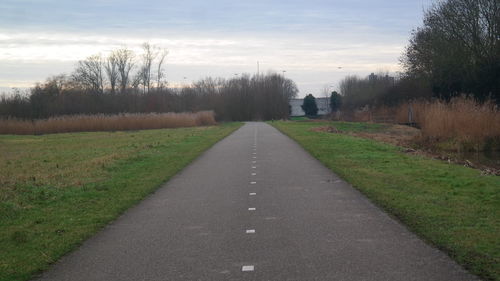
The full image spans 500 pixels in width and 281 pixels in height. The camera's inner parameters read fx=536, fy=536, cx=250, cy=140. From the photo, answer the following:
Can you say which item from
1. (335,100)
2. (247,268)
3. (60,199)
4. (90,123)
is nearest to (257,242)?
(247,268)

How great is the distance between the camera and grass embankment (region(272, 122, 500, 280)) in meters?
6.77

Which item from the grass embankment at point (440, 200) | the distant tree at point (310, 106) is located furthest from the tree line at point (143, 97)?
the grass embankment at point (440, 200)

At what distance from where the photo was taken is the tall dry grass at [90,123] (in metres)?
54.5

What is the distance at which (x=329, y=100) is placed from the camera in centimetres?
12788

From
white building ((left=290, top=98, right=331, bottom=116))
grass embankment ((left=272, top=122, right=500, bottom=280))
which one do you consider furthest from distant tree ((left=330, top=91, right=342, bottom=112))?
grass embankment ((left=272, top=122, right=500, bottom=280))

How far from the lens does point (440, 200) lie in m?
10.3

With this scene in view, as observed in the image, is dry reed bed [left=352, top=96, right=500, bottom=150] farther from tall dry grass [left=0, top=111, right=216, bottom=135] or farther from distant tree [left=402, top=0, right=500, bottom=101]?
tall dry grass [left=0, top=111, right=216, bottom=135]

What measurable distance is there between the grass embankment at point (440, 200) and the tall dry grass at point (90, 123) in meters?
41.9

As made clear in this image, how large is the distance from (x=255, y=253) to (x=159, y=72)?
97499 mm

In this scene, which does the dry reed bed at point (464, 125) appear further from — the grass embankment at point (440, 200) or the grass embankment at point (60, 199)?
the grass embankment at point (60, 199)

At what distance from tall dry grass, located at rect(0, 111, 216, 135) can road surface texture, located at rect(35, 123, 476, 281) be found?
46063 millimetres

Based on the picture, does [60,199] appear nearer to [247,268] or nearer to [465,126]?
[247,268]

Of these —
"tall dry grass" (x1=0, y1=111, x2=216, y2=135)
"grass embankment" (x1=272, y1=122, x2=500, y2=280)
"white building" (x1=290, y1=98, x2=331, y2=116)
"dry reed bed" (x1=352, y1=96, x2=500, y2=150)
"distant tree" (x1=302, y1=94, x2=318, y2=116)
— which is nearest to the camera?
"grass embankment" (x1=272, y1=122, x2=500, y2=280)

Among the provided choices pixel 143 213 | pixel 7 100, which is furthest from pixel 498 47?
pixel 7 100
